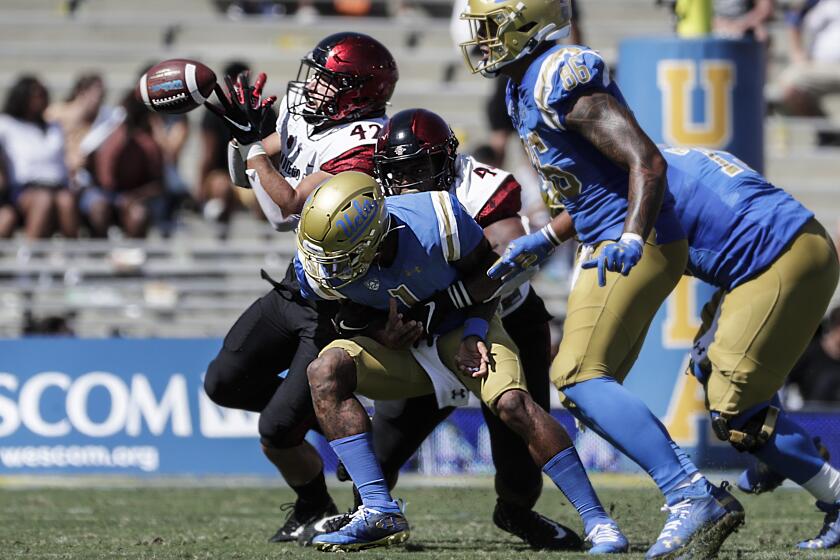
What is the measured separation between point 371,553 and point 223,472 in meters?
4.10

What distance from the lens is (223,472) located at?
349 inches

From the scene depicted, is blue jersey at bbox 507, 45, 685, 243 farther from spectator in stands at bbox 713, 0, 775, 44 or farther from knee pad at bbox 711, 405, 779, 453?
spectator in stands at bbox 713, 0, 775, 44

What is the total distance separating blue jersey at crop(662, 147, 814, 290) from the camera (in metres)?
4.87

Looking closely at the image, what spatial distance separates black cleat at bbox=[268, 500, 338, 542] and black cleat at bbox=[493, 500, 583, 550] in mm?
662

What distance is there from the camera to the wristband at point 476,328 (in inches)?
196

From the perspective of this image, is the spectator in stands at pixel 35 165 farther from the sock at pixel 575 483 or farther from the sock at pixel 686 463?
the sock at pixel 686 463

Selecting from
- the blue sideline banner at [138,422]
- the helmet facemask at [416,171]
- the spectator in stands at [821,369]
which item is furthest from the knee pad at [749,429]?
the spectator in stands at [821,369]

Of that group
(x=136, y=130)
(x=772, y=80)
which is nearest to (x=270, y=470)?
(x=136, y=130)

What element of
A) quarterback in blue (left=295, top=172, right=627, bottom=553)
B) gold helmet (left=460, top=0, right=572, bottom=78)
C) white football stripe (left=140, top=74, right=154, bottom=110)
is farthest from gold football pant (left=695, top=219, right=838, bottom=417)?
white football stripe (left=140, top=74, right=154, bottom=110)

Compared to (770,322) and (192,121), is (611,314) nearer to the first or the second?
(770,322)

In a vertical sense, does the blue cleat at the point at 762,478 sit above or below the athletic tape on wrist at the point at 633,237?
below

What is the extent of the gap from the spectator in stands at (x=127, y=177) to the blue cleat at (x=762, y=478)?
624cm

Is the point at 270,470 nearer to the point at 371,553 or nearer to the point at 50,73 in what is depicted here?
the point at 371,553

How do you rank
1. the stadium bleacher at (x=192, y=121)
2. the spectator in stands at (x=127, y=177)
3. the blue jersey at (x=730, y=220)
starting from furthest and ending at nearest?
the spectator in stands at (x=127, y=177) < the stadium bleacher at (x=192, y=121) < the blue jersey at (x=730, y=220)
